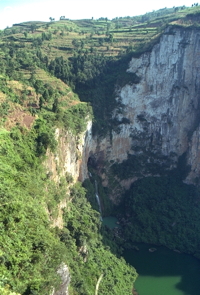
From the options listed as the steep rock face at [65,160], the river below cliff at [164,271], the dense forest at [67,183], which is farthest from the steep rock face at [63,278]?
the river below cliff at [164,271]

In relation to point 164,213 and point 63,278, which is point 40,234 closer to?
point 63,278

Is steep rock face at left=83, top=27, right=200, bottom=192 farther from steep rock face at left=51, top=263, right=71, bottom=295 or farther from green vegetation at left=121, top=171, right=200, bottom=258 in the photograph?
steep rock face at left=51, top=263, right=71, bottom=295

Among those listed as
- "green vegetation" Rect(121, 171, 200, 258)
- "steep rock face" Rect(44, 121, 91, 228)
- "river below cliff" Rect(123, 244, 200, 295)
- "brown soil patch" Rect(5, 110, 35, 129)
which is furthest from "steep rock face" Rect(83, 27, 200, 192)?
"brown soil patch" Rect(5, 110, 35, 129)

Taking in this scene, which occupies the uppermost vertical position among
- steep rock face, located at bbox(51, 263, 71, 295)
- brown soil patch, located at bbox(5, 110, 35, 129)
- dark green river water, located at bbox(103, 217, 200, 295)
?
brown soil patch, located at bbox(5, 110, 35, 129)

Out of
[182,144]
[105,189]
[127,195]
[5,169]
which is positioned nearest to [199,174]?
[182,144]

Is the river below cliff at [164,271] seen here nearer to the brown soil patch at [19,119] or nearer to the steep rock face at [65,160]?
the steep rock face at [65,160]

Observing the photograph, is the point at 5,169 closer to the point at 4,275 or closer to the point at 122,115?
the point at 4,275
